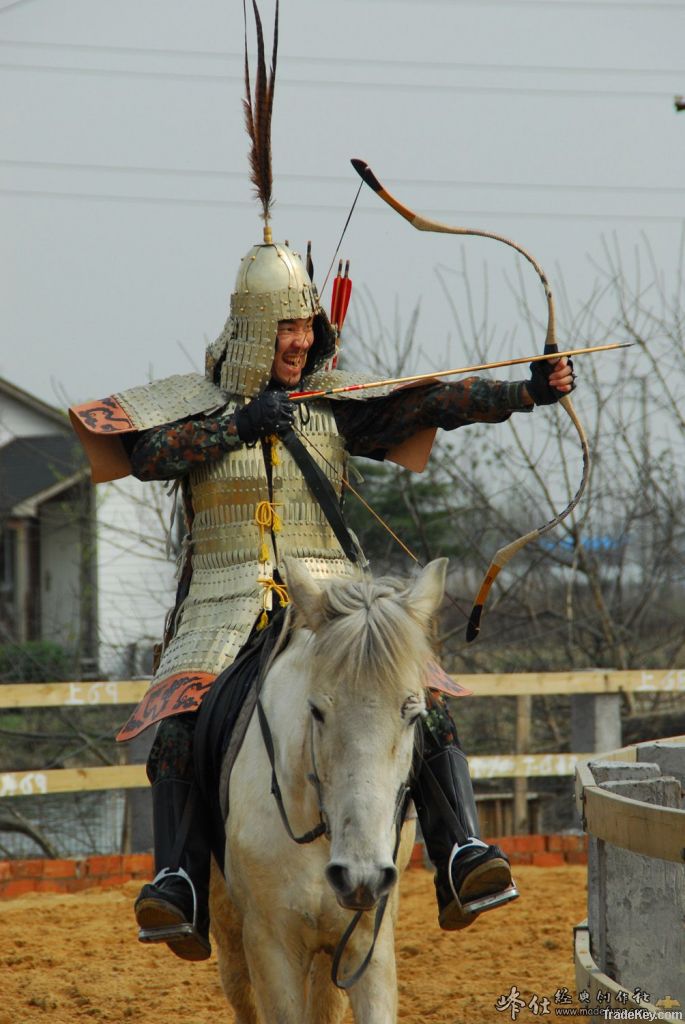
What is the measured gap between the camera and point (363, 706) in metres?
2.87

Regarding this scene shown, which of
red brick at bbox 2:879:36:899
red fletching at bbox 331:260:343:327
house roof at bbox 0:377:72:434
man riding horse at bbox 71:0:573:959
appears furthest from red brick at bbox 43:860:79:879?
house roof at bbox 0:377:72:434

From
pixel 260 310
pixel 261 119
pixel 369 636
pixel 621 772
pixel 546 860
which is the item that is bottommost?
pixel 546 860

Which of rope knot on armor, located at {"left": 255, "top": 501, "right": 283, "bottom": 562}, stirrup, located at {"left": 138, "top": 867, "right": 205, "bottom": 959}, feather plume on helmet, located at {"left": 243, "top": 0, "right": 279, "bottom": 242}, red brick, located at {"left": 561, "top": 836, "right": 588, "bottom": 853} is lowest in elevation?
red brick, located at {"left": 561, "top": 836, "right": 588, "bottom": 853}

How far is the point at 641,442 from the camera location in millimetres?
11430

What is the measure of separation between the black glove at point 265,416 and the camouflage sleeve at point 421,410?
0.51 metres

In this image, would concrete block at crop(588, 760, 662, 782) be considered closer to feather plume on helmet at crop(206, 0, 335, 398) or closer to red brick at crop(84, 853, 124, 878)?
feather plume on helmet at crop(206, 0, 335, 398)

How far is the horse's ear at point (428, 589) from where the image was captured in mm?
3148

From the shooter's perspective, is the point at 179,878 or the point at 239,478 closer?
the point at 179,878

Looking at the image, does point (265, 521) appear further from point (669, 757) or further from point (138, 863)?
point (138, 863)

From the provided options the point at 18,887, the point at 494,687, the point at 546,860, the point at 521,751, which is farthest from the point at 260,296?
the point at 521,751

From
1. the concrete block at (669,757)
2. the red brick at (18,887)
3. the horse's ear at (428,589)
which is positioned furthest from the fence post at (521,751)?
the horse's ear at (428,589)

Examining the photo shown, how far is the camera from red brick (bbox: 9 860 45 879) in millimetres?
8000

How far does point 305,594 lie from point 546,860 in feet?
19.6

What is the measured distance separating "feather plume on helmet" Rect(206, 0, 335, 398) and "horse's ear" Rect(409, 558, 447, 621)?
158 cm
